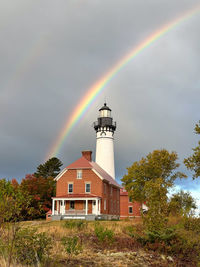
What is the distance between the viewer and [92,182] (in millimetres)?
42438

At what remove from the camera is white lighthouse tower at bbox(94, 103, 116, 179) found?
195ft

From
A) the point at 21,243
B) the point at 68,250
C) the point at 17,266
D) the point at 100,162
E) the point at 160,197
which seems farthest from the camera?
the point at 100,162

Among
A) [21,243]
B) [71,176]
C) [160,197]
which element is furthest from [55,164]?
[21,243]

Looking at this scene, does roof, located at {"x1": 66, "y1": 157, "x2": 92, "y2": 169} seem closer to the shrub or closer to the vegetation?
the vegetation

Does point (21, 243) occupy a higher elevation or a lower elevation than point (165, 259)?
higher

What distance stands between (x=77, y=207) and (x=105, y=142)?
2177cm

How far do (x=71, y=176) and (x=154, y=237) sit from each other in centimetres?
3150

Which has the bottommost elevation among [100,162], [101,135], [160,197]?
[160,197]

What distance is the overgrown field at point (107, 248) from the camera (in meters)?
8.74

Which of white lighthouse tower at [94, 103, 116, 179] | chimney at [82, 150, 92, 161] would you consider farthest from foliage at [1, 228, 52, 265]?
white lighthouse tower at [94, 103, 116, 179]

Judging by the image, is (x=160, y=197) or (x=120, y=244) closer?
(x=120, y=244)

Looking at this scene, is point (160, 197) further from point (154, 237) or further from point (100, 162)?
point (100, 162)

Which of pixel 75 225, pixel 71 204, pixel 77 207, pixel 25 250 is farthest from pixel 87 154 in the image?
pixel 25 250

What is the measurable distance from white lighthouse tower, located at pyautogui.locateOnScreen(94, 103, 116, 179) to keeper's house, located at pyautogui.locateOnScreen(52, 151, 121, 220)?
13616mm
